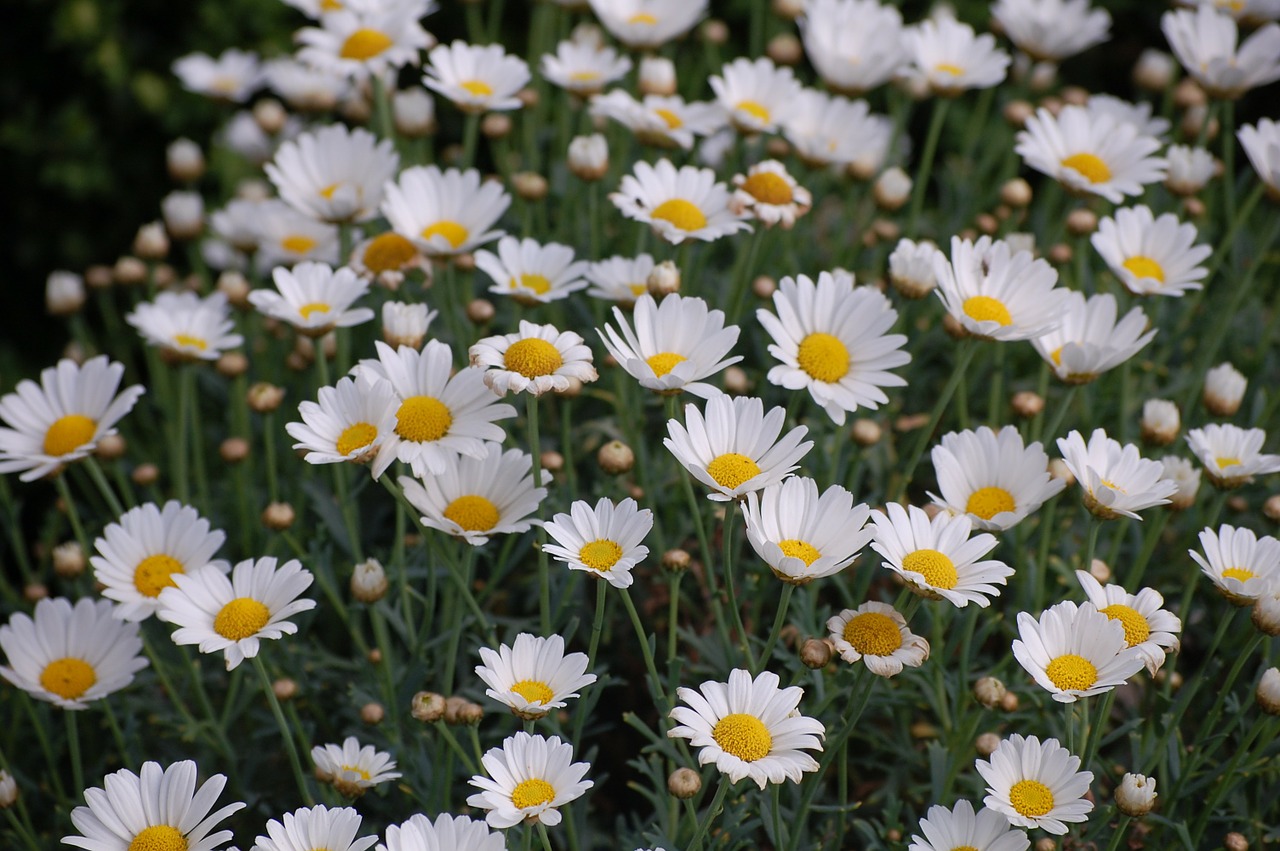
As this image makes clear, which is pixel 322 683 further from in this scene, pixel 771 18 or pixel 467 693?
pixel 771 18

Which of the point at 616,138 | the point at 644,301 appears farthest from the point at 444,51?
the point at 644,301

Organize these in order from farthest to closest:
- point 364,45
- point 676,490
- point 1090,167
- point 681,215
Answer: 1. point 364,45
2. point 1090,167
3. point 676,490
4. point 681,215

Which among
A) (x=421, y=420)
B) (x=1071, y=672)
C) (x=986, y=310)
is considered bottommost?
(x=1071, y=672)

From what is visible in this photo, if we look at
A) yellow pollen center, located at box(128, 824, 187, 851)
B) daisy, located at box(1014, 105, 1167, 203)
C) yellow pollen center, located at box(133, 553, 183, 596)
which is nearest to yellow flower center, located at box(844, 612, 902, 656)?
yellow pollen center, located at box(128, 824, 187, 851)

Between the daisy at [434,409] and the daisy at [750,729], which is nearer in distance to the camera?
the daisy at [750,729]

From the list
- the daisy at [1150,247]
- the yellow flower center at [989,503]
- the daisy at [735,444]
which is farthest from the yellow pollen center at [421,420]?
the daisy at [1150,247]

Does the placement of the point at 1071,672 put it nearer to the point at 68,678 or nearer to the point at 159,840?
the point at 159,840

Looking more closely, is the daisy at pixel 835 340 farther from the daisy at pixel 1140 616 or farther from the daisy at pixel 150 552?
the daisy at pixel 150 552

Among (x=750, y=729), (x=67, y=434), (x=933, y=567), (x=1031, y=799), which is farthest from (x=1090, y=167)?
(x=67, y=434)
